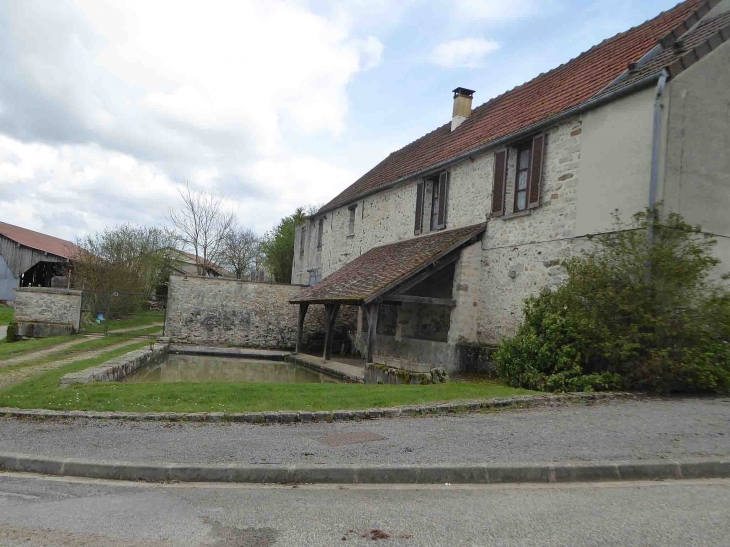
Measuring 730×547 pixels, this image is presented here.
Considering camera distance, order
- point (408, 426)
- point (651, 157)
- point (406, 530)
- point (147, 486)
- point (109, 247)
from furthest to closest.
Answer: point (109, 247), point (651, 157), point (408, 426), point (147, 486), point (406, 530)

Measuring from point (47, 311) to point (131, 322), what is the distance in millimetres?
7240

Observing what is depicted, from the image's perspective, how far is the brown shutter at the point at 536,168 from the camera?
12484mm

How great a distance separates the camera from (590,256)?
10.3 meters

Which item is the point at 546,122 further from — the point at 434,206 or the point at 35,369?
the point at 35,369

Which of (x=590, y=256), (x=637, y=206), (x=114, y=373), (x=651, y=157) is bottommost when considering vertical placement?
(x=114, y=373)

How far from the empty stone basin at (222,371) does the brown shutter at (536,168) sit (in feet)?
22.3

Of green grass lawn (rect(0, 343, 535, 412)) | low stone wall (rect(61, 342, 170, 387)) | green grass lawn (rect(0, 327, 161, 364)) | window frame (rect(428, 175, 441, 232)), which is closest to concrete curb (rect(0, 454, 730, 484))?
green grass lawn (rect(0, 343, 535, 412))

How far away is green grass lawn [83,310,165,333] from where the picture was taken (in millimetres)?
22766

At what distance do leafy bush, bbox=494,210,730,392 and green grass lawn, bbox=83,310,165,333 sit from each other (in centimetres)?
1674

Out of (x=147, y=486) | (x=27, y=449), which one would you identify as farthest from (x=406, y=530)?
(x=27, y=449)

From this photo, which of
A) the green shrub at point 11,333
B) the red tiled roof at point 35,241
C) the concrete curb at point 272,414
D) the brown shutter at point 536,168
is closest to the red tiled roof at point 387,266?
the brown shutter at point 536,168

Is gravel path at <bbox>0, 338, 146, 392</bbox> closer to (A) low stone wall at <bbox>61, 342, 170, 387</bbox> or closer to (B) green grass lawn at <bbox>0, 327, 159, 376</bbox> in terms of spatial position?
(B) green grass lawn at <bbox>0, 327, 159, 376</bbox>

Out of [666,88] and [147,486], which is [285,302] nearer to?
[666,88]

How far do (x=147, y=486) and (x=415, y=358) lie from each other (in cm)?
1125
